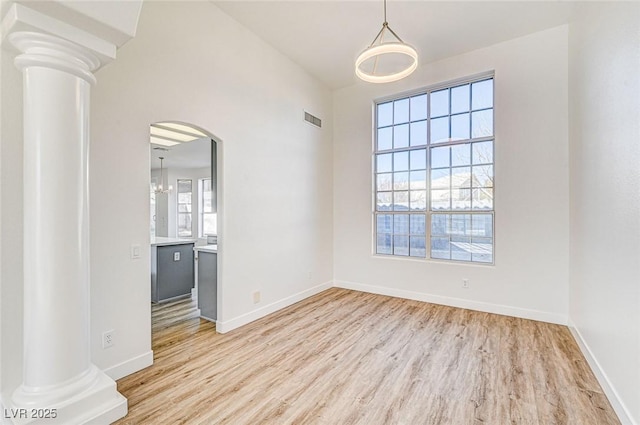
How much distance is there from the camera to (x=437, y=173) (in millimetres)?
4570

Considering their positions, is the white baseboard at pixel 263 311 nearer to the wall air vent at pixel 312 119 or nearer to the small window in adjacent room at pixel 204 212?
the wall air vent at pixel 312 119

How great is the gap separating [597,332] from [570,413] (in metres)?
0.92

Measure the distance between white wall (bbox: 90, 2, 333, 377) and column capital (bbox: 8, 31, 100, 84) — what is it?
609mm

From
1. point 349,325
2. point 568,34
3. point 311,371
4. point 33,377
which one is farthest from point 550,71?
point 33,377

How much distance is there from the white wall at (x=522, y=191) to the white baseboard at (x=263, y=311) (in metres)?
1.47

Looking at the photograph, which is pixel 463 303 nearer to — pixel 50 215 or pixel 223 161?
pixel 223 161

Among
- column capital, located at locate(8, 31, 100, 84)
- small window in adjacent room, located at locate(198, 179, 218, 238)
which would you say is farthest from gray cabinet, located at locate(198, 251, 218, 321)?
small window in adjacent room, located at locate(198, 179, 218, 238)

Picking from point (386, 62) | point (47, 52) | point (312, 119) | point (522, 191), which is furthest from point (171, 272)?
point (522, 191)

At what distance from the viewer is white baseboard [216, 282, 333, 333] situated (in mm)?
3383

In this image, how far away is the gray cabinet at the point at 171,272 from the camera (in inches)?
173

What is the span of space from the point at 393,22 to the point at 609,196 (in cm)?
289

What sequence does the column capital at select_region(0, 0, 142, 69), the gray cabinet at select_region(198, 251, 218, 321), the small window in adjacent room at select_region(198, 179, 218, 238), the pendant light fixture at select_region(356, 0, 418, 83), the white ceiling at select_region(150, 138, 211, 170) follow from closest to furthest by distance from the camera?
1. the column capital at select_region(0, 0, 142, 69)
2. the pendant light fixture at select_region(356, 0, 418, 83)
3. the gray cabinet at select_region(198, 251, 218, 321)
4. the white ceiling at select_region(150, 138, 211, 170)
5. the small window in adjacent room at select_region(198, 179, 218, 238)

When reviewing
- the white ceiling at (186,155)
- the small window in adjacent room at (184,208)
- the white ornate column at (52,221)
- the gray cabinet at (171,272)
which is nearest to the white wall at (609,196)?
the white ornate column at (52,221)

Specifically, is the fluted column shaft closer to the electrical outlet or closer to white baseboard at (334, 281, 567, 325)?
the electrical outlet
